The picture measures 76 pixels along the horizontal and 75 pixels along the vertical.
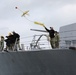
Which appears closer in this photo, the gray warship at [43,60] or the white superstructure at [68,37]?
the gray warship at [43,60]

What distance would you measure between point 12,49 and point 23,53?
2102 millimetres

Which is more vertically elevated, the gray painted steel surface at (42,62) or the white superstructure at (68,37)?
the white superstructure at (68,37)

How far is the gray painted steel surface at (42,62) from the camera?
16.2 m

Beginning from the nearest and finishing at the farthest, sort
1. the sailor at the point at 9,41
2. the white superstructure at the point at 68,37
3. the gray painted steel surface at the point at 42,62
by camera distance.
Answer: the gray painted steel surface at the point at 42,62, the white superstructure at the point at 68,37, the sailor at the point at 9,41

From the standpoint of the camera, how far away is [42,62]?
671 inches

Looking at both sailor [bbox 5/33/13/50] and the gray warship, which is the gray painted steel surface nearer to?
the gray warship

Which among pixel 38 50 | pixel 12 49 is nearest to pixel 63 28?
pixel 12 49

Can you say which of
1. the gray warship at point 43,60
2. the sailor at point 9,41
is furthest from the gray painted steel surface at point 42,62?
the sailor at point 9,41

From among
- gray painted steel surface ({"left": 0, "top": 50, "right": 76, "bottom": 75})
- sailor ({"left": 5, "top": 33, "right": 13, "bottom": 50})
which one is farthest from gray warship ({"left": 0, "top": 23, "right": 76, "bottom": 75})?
sailor ({"left": 5, "top": 33, "right": 13, "bottom": 50})

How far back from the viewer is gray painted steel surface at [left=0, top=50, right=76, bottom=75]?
16.2m

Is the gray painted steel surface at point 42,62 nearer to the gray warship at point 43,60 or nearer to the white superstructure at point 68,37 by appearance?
the gray warship at point 43,60

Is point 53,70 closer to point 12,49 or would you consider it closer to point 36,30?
point 36,30

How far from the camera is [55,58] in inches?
650

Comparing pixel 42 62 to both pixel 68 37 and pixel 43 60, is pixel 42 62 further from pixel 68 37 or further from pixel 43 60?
pixel 68 37
